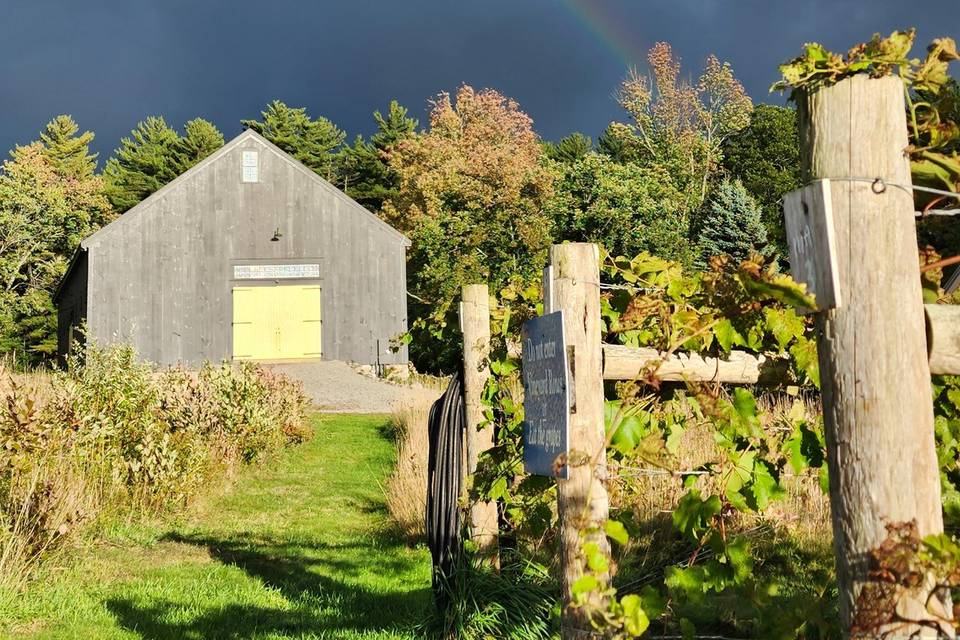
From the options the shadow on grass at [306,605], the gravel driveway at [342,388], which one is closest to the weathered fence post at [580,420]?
the shadow on grass at [306,605]

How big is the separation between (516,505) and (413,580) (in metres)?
1.88

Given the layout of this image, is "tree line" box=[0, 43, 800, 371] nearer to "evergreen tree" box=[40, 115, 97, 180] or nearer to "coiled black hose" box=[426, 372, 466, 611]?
"evergreen tree" box=[40, 115, 97, 180]

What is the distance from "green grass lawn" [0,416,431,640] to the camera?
5.64 meters

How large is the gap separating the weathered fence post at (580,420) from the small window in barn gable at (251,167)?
24.8 meters

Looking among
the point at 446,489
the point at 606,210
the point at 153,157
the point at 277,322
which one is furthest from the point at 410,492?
the point at 153,157

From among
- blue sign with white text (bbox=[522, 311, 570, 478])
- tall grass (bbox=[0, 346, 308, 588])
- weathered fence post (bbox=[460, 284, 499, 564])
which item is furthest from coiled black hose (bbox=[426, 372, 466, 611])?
tall grass (bbox=[0, 346, 308, 588])

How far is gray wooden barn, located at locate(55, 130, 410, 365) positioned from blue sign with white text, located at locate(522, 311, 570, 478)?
77.4ft

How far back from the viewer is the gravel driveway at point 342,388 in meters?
21.2

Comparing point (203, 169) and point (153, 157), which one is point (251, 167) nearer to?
point (203, 169)

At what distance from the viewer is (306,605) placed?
6.16 metres

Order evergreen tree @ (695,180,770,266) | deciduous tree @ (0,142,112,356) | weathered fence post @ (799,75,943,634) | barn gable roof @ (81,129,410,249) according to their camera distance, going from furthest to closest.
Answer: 1. deciduous tree @ (0,142,112,356)
2. evergreen tree @ (695,180,770,266)
3. barn gable roof @ (81,129,410,249)
4. weathered fence post @ (799,75,943,634)

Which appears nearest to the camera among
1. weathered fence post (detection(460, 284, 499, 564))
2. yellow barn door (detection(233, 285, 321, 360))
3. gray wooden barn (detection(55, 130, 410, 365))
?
weathered fence post (detection(460, 284, 499, 564))

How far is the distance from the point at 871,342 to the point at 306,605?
16.2 feet

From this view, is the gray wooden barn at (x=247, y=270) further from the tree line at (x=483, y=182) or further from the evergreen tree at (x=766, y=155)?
the evergreen tree at (x=766, y=155)
